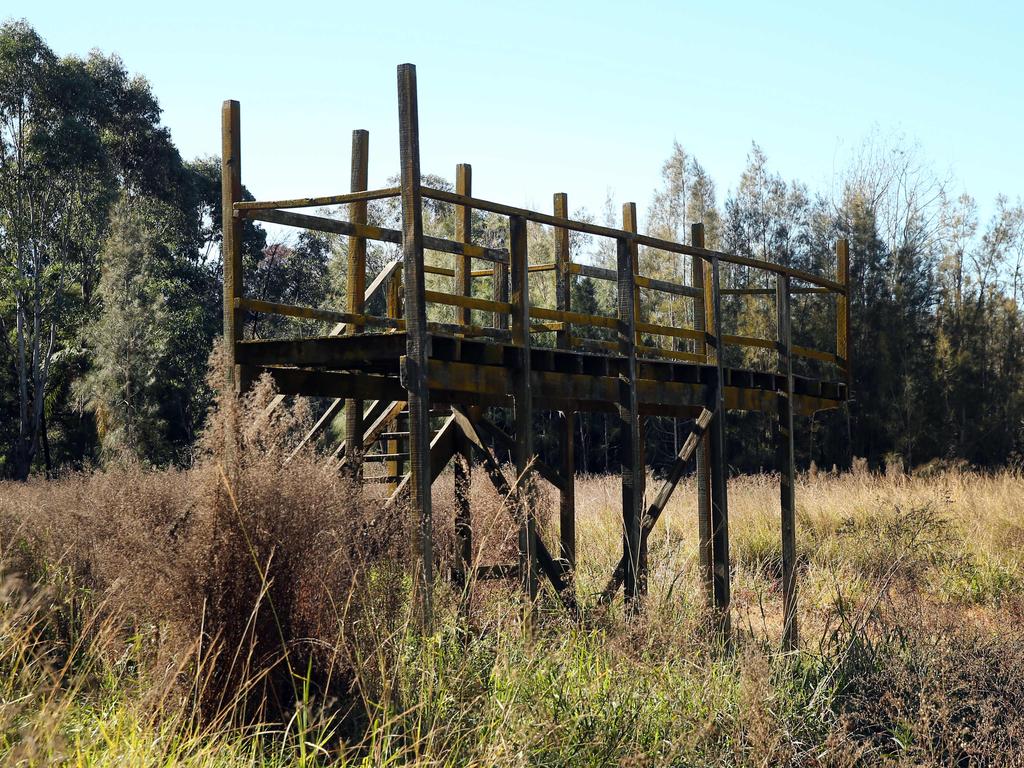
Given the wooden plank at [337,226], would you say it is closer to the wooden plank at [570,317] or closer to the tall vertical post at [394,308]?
the wooden plank at [570,317]

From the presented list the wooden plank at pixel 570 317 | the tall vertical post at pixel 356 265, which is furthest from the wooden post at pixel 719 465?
the tall vertical post at pixel 356 265

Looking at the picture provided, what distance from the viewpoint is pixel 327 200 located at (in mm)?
8156

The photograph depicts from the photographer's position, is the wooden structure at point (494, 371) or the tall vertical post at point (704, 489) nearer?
the wooden structure at point (494, 371)

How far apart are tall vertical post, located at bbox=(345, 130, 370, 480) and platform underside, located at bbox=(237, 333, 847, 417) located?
440 mm

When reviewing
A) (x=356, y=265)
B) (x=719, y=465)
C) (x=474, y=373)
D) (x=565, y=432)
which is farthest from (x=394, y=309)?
(x=719, y=465)

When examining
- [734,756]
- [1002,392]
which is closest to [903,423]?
[1002,392]

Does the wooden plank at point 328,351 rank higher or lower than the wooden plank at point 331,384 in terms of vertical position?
higher

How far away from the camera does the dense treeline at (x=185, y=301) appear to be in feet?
98.2

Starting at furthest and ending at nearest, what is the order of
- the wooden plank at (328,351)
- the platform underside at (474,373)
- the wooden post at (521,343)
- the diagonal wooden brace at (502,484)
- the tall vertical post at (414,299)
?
the diagonal wooden brace at (502,484)
the wooden post at (521,343)
the platform underside at (474,373)
the wooden plank at (328,351)
the tall vertical post at (414,299)

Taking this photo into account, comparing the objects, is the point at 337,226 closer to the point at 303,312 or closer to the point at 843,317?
the point at 303,312

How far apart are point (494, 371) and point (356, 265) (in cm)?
185

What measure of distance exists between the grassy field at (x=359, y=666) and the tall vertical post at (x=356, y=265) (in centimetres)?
170

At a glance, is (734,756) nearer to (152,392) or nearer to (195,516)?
(195,516)

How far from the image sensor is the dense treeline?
98.2 feet
